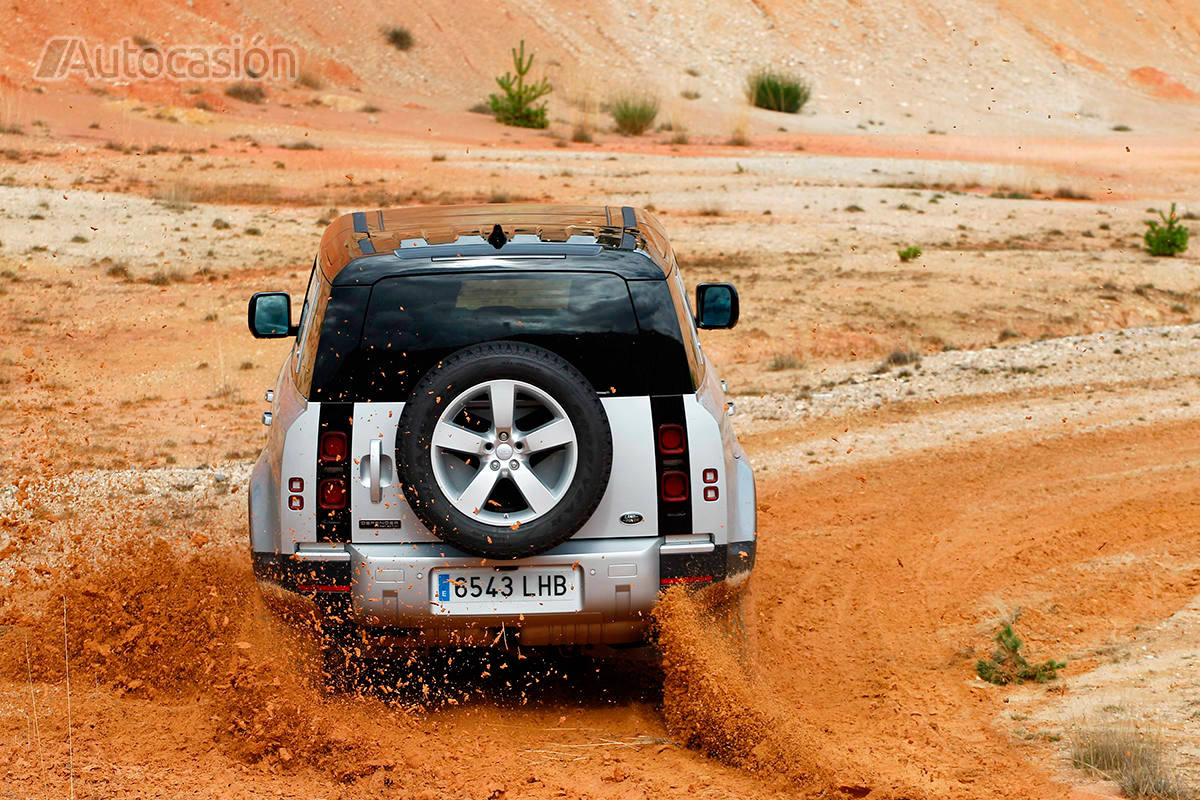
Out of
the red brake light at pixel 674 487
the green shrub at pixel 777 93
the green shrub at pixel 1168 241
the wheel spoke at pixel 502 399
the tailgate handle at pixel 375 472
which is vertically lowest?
the red brake light at pixel 674 487

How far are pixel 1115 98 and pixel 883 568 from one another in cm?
5220

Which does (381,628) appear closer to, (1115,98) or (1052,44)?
(1115,98)

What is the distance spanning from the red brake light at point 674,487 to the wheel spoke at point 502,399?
66 centimetres

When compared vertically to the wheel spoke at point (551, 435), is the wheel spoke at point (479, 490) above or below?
below

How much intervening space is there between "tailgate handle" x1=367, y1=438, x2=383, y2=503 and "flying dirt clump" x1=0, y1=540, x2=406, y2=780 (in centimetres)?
75

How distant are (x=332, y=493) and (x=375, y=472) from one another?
0.19 metres

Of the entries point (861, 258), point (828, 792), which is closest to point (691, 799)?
point (828, 792)

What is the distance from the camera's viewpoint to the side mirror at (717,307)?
6590mm

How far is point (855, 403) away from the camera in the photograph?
37.1 ft

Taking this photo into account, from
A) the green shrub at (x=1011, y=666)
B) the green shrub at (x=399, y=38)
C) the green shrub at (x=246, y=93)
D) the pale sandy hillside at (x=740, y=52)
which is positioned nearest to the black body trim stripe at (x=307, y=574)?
the green shrub at (x=1011, y=666)

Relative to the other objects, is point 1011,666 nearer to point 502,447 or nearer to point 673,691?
point 673,691

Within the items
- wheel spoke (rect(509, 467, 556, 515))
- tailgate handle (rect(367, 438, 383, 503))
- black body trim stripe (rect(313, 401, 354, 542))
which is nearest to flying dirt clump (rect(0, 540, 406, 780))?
black body trim stripe (rect(313, 401, 354, 542))

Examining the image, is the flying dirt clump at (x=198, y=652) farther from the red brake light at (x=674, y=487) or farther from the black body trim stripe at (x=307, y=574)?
the red brake light at (x=674, y=487)

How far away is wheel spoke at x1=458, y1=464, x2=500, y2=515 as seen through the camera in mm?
4828
